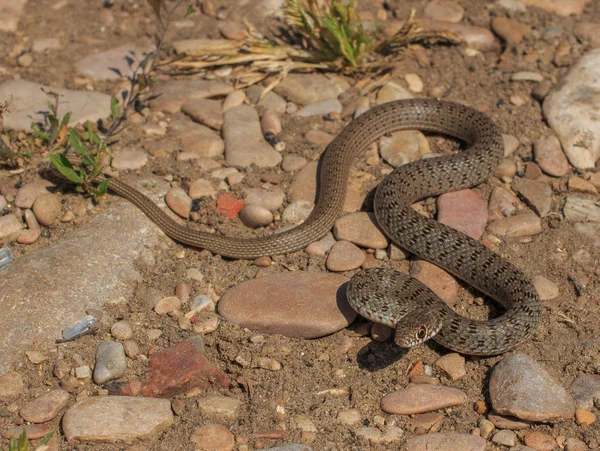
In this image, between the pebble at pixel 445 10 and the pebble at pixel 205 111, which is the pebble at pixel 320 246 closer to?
the pebble at pixel 205 111

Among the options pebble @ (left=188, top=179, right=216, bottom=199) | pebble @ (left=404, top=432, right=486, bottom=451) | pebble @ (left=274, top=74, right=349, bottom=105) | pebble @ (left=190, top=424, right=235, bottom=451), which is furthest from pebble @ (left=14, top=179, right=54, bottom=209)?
pebble @ (left=404, top=432, right=486, bottom=451)

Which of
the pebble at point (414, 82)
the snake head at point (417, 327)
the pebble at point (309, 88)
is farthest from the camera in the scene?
the pebble at point (414, 82)

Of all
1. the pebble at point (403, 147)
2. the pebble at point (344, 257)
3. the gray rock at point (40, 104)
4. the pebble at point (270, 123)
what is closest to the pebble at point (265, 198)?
the pebble at point (344, 257)

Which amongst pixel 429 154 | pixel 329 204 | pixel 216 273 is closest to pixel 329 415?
pixel 216 273

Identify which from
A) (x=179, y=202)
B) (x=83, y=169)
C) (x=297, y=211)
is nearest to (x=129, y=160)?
(x=83, y=169)

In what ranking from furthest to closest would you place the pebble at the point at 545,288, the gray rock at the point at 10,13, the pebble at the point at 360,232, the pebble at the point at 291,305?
the gray rock at the point at 10,13, the pebble at the point at 360,232, the pebble at the point at 545,288, the pebble at the point at 291,305

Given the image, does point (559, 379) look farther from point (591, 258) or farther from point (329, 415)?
point (329, 415)

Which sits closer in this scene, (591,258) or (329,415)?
(329,415)
